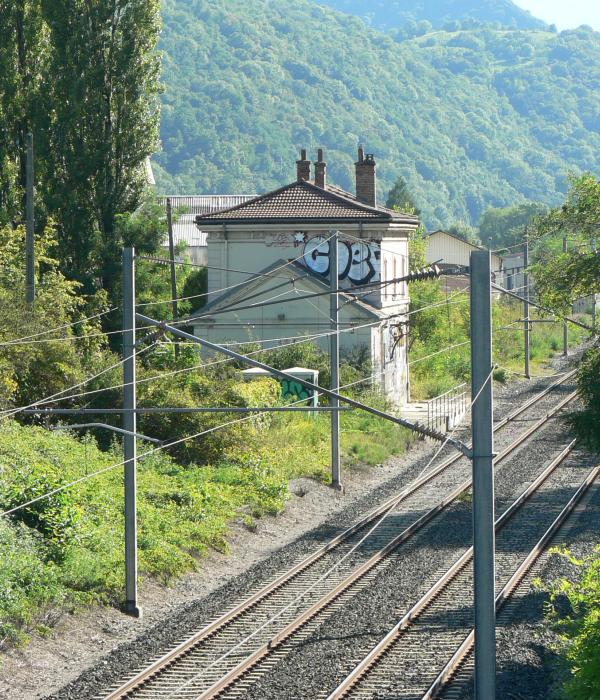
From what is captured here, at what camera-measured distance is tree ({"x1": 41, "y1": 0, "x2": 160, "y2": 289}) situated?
34906 millimetres

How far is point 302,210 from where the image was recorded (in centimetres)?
4231

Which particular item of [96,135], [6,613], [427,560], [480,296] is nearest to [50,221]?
[96,135]

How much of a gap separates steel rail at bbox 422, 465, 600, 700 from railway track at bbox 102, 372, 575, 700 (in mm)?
1970

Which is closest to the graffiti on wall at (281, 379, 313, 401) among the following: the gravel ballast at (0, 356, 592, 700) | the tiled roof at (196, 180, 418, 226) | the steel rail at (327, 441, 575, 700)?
the gravel ballast at (0, 356, 592, 700)

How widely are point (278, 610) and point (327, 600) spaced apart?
3.04 ft

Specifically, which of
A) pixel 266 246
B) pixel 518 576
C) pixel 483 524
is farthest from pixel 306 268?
pixel 483 524

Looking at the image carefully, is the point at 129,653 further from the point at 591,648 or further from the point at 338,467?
the point at 338,467

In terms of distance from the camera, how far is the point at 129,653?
1608cm

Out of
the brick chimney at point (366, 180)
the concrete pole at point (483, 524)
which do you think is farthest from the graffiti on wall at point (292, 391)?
the concrete pole at point (483, 524)

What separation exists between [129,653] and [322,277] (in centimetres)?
2654

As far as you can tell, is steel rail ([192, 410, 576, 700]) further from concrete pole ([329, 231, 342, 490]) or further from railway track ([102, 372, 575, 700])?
concrete pole ([329, 231, 342, 490])

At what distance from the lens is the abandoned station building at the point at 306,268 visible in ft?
128

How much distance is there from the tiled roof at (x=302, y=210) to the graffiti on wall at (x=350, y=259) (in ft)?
2.96

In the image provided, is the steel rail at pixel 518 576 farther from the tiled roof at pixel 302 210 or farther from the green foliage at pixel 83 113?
the green foliage at pixel 83 113
